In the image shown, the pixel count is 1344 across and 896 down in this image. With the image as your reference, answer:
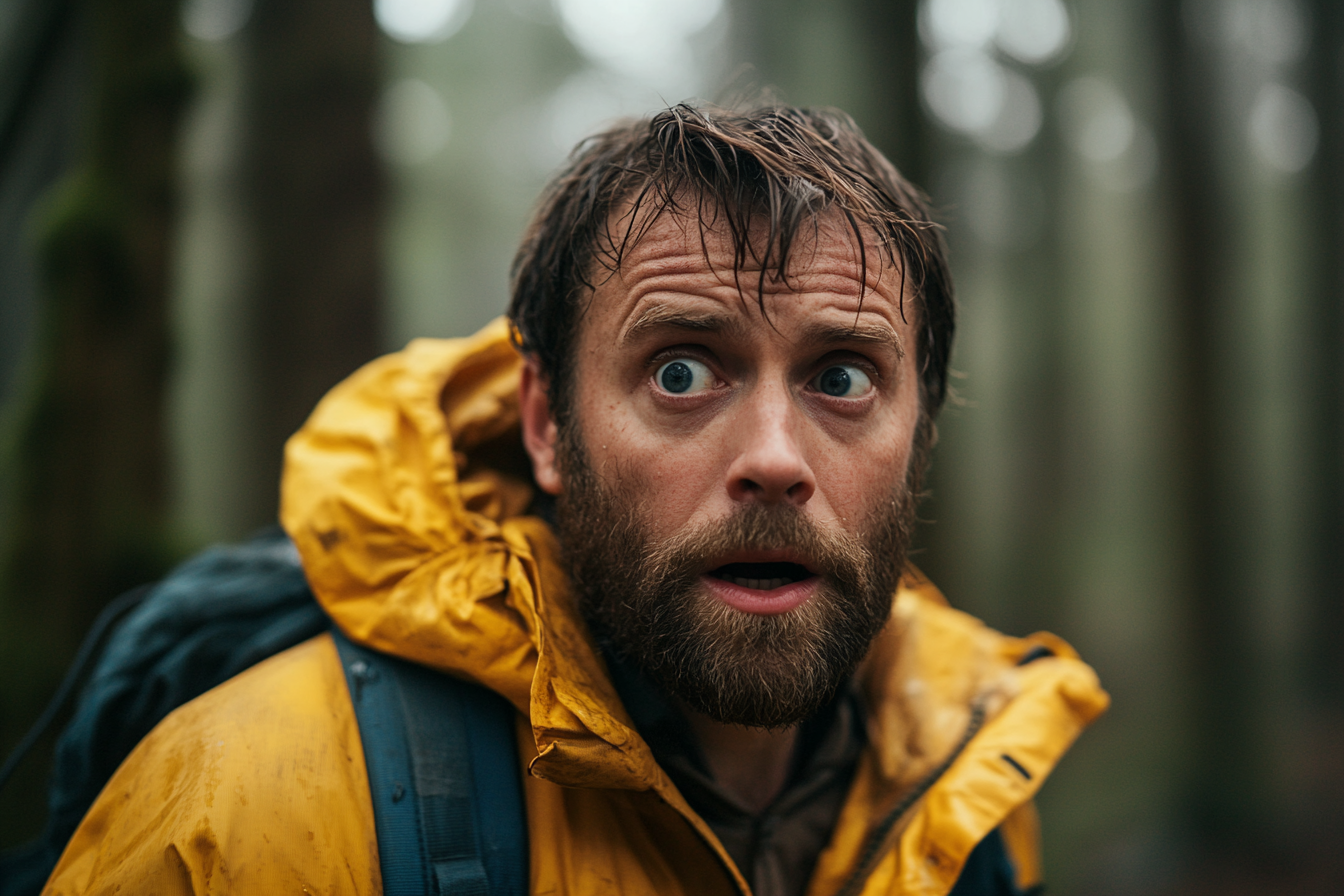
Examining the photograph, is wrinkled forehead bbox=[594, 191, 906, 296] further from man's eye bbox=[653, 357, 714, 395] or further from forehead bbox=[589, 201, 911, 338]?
man's eye bbox=[653, 357, 714, 395]

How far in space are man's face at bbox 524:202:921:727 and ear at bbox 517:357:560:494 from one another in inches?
7.2

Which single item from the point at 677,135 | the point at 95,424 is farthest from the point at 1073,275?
the point at 95,424

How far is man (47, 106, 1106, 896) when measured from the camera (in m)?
1.53

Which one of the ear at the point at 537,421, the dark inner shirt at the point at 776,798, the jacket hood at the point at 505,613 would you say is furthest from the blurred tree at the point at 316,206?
the dark inner shirt at the point at 776,798

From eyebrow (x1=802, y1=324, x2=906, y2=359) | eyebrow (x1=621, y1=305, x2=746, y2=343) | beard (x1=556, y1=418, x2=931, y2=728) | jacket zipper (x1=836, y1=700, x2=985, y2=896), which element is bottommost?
jacket zipper (x1=836, y1=700, x2=985, y2=896)

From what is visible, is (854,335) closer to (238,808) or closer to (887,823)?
(887,823)

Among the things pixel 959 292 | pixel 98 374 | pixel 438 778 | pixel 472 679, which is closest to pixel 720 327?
pixel 472 679

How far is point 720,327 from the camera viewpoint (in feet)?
5.71

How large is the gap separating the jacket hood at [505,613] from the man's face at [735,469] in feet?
0.66

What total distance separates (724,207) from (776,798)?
5.07ft

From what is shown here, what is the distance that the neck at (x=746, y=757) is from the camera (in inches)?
77.7

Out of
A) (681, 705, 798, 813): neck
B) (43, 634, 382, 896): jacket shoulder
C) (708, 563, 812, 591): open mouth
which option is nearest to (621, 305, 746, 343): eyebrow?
(708, 563, 812, 591): open mouth

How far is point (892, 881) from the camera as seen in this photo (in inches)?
Result: 70.3

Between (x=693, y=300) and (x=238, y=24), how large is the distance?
12.6ft
